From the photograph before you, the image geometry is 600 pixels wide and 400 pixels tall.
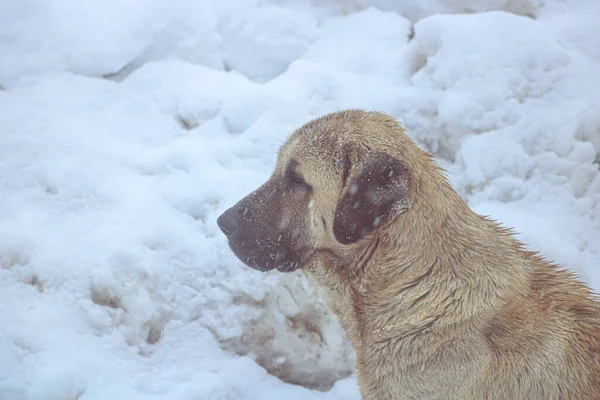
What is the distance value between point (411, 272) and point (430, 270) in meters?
0.09

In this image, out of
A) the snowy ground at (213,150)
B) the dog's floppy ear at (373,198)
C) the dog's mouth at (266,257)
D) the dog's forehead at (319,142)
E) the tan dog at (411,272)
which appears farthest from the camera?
the snowy ground at (213,150)

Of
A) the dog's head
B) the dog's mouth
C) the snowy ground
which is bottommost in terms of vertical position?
the snowy ground

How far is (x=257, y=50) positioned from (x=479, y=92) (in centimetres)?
222

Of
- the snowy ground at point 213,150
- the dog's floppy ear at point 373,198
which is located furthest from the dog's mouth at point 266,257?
the snowy ground at point 213,150

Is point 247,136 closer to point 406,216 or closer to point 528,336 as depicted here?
point 406,216

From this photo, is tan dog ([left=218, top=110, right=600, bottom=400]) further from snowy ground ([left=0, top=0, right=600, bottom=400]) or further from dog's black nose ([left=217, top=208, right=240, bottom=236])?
snowy ground ([left=0, top=0, right=600, bottom=400])

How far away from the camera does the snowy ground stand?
4.20 metres

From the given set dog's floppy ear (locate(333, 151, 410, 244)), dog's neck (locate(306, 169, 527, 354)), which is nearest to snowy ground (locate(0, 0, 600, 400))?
dog's neck (locate(306, 169, 527, 354))

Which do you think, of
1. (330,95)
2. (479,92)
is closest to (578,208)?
(479,92)

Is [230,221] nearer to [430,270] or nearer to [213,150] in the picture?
[430,270]

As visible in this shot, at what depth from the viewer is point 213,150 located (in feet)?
17.4

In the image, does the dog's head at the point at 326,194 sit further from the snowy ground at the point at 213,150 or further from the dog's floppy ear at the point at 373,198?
the snowy ground at the point at 213,150

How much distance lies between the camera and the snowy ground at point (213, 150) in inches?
165

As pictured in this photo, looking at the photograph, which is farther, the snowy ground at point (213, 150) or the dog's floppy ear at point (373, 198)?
the snowy ground at point (213, 150)
